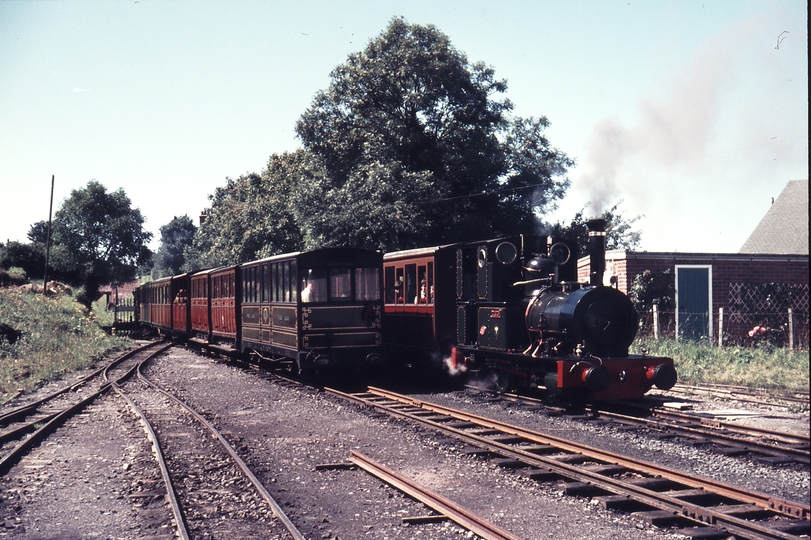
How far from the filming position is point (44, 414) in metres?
11.9

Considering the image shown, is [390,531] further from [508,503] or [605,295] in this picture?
[605,295]

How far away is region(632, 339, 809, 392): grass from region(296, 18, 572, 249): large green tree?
12.1m

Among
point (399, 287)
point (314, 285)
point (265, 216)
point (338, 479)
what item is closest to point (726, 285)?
point (399, 287)

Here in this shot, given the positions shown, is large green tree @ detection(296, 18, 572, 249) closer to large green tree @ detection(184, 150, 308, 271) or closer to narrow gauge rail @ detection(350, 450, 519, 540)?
large green tree @ detection(184, 150, 308, 271)

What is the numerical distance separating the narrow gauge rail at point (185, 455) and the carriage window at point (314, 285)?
10.0 ft

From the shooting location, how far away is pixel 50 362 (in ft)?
64.7

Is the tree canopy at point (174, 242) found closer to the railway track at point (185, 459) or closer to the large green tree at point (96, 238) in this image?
the large green tree at point (96, 238)

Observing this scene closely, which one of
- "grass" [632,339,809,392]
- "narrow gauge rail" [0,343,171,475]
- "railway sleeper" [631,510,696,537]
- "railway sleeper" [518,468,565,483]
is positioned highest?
"grass" [632,339,809,392]

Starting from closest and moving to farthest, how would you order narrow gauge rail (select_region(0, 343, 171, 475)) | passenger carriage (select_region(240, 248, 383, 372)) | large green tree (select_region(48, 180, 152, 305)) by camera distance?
narrow gauge rail (select_region(0, 343, 171, 475))
passenger carriage (select_region(240, 248, 383, 372))
large green tree (select_region(48, 180, 152, 305))

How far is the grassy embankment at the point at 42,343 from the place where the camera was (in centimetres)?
1743

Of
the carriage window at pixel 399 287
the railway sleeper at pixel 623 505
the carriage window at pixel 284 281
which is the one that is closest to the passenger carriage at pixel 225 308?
the carriage window at pixel 284 281

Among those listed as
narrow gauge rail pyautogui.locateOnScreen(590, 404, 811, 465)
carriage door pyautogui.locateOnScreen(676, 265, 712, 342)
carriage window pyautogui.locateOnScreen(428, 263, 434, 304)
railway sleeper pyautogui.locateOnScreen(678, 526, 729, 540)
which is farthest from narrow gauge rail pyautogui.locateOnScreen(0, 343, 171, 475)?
carriage door pyautogui.locateOnScreen(676, 265, 712, 342)

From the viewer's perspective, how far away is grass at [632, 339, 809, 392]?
12.0m

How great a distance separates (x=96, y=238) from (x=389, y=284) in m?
47.6
